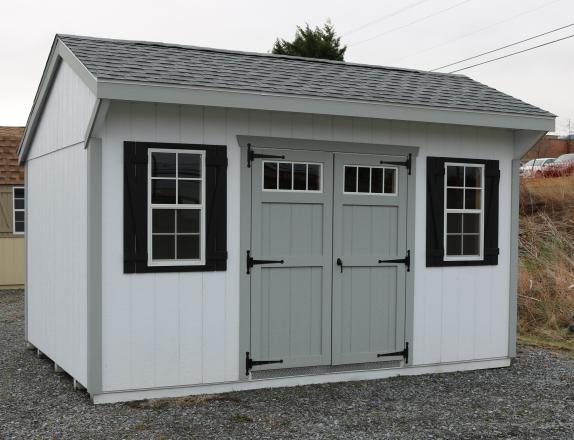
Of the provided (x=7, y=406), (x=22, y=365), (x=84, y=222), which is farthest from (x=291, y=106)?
(x=22, y=365)

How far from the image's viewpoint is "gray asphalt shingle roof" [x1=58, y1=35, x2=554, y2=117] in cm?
651

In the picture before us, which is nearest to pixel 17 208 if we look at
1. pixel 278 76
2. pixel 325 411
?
pixel 278 76

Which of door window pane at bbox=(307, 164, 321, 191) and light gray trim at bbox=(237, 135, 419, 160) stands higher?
light gray trim at bbox=(237, 135, 419, 160)

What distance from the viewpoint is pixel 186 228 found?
21.6 ft

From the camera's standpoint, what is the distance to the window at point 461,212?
7613mm

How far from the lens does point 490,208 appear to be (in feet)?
26.0

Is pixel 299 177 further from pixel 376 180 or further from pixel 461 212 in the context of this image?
pixel 461 212

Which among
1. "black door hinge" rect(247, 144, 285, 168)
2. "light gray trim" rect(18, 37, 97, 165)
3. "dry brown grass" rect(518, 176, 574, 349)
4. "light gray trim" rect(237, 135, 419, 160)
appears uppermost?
"light gray trim" rect(18, 37, 97, 165)

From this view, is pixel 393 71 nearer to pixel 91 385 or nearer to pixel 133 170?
pixel 133 170

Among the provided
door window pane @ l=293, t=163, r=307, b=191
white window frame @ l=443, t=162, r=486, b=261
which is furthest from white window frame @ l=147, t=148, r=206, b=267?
white window frame @ l=443, t=162, r=486, b=261

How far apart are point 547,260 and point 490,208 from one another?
547cm

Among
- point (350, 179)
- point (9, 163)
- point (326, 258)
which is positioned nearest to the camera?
point (326, 258)

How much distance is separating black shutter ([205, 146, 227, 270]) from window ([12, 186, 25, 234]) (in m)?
10.0

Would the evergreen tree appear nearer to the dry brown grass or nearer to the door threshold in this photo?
the dry brown grass
